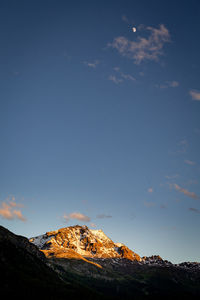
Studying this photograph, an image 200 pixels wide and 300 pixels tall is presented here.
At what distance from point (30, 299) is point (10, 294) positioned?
16139mm

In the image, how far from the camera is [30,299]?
196 m

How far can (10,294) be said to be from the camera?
19125 cm
